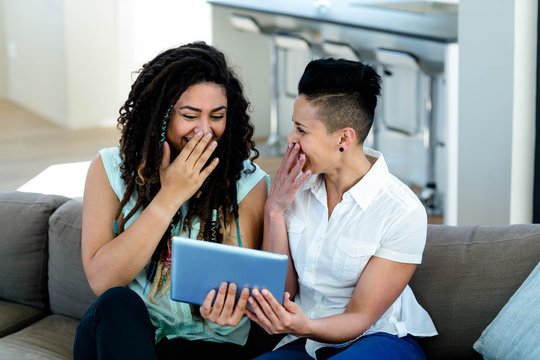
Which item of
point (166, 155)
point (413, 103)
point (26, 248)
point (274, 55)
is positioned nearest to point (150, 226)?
point (166, 155)

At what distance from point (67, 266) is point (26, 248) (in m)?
0.16

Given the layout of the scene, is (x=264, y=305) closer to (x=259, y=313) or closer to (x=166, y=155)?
(x=259, y=313)

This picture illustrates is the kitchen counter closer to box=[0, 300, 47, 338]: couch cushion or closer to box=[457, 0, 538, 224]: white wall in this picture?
box=[457, 0, 538, 224]: white wall

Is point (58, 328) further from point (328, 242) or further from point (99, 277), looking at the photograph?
point (328, 242)

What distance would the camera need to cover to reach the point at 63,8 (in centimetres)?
710

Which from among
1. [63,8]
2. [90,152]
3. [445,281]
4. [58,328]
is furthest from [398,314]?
[63,8]

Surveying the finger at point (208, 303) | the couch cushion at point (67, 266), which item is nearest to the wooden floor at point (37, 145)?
the couch cushion at point (67, 266)

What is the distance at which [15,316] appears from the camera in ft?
8.64

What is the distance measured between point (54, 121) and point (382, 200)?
19.0 ft

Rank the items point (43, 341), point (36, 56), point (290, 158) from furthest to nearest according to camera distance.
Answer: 1. point (36, 56)
2. point (43, 341)
3. point (290, 158)

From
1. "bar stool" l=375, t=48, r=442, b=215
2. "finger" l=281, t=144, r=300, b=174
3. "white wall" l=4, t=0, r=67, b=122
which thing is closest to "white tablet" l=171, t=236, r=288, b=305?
"finger" l=281, t=144, r=300, b=174

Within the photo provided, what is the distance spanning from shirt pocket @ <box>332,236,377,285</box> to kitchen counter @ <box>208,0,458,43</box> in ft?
8.08

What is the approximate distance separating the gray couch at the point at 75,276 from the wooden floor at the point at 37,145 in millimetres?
2876

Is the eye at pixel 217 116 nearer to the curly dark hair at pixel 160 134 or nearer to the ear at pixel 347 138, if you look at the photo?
the curly dark hair at pixel 160 134
